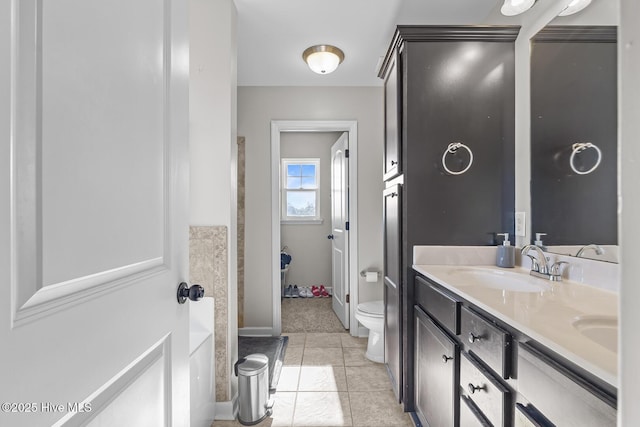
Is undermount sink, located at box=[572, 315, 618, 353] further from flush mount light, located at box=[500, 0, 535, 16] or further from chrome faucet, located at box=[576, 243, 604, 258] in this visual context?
flush mount light, located at box=[500, 0, 535, 16]

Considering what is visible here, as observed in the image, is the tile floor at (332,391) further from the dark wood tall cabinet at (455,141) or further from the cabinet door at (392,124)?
the cabinet door at (392,124)

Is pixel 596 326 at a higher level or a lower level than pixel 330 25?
lower

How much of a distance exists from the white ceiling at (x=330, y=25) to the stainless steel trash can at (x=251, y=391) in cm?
218

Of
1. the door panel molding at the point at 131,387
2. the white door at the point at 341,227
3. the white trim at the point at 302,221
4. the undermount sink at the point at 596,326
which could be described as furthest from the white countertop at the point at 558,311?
the white trim at the point at 302,221

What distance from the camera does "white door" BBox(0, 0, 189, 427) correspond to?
41 centimetres

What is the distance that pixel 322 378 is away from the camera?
7.57 feet

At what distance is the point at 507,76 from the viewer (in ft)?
5.79

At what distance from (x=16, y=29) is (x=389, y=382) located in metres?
2.47

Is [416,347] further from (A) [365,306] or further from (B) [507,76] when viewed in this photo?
(B) [507,76]

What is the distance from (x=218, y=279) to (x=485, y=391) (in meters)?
1.41

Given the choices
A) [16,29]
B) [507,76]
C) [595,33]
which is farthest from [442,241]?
[16,29]

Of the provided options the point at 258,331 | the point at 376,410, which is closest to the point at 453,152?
the point at 376,410

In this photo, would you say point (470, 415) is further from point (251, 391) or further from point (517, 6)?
point (517, 6)

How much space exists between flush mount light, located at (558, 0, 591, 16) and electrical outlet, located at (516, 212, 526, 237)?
3.04ft
